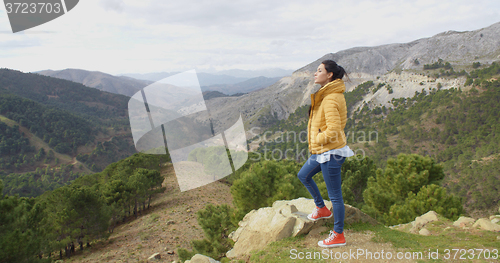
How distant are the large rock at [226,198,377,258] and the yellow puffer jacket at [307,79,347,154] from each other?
1833 millimetres

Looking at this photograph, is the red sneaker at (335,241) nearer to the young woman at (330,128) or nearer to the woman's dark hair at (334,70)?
the young woman at (330,128)

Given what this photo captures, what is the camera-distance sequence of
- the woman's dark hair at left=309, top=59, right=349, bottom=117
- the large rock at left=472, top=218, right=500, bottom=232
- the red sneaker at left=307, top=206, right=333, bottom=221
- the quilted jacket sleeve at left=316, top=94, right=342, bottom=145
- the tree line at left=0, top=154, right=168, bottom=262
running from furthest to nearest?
1. the tree line at left=0, top=154, right=168, bottom=262
2. the large rock at left=472, top=218, right=500, bottom=232
3. the red sneaker at left=307, top=206, right=333, bottom=221
4. the woman's dark hair at left=309, top=59, right=349, bottom=117
5. the quilted jacket sleeve at left=316, top=94, right=342, bottom=145

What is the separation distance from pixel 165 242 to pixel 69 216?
5.43m

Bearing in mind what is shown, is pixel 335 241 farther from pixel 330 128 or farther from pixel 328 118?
pixel 328 118

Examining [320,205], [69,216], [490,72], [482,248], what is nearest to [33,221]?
[69,216]

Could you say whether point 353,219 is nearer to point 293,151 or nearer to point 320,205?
point 320,205

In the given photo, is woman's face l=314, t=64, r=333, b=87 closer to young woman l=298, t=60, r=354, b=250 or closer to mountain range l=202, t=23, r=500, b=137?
young woman l=298, t=60, r=354, b=250

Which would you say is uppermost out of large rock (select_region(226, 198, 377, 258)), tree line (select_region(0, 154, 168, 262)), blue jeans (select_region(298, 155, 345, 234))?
blue jeans (select_region(298, 155, 345, 234))

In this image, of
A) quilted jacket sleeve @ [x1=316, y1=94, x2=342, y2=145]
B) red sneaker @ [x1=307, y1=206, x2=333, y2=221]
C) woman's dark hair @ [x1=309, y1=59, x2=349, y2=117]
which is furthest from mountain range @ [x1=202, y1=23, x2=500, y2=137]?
quilted jacket sleeve @ [x1=316, y1=94, x2=342, y2=145]

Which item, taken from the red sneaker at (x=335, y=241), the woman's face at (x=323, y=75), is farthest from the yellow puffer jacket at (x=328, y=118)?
the red sneaker at (x=335, y=241)

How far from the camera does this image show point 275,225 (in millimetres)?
4766

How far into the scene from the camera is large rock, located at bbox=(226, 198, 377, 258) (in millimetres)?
4582

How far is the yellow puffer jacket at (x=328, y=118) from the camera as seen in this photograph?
3.13 metres

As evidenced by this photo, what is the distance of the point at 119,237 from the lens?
1736 cm
